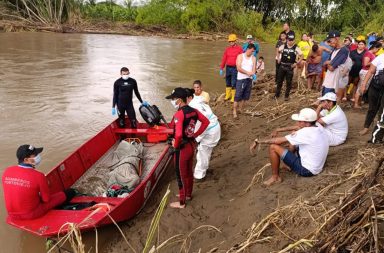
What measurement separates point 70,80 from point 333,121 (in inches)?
504

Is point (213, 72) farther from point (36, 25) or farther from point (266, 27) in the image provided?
point (36, 25)

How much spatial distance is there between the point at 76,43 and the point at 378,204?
26.3 meters

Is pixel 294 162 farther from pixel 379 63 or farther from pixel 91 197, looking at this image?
pixel 91 197

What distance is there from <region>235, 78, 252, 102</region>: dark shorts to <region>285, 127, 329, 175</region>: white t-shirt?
3834 millimetres

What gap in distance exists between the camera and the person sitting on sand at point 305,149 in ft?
16.2

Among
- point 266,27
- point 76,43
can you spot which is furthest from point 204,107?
point 266,27

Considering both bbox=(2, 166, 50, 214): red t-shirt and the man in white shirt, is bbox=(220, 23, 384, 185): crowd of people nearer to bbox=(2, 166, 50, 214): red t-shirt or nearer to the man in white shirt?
the man in white shirt

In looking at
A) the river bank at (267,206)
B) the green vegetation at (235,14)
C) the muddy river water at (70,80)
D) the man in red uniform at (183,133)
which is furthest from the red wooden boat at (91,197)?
the green vegetation at (235,14)

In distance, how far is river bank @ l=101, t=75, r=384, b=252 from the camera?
332cm

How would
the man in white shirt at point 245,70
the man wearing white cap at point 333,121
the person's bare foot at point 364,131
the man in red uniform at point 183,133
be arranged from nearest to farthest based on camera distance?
1. the man in red uniform at point 183,133
2. the man wearing white cap at point 333,121
3. the person's bare foot at point 364,131
4. the man in white shirt at point 245,70

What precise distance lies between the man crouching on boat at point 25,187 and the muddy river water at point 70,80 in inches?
26.5

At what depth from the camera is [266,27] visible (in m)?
33.0

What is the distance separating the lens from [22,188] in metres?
4.79

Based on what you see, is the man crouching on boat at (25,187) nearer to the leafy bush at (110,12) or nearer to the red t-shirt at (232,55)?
the red t-shirt at (232,55)
